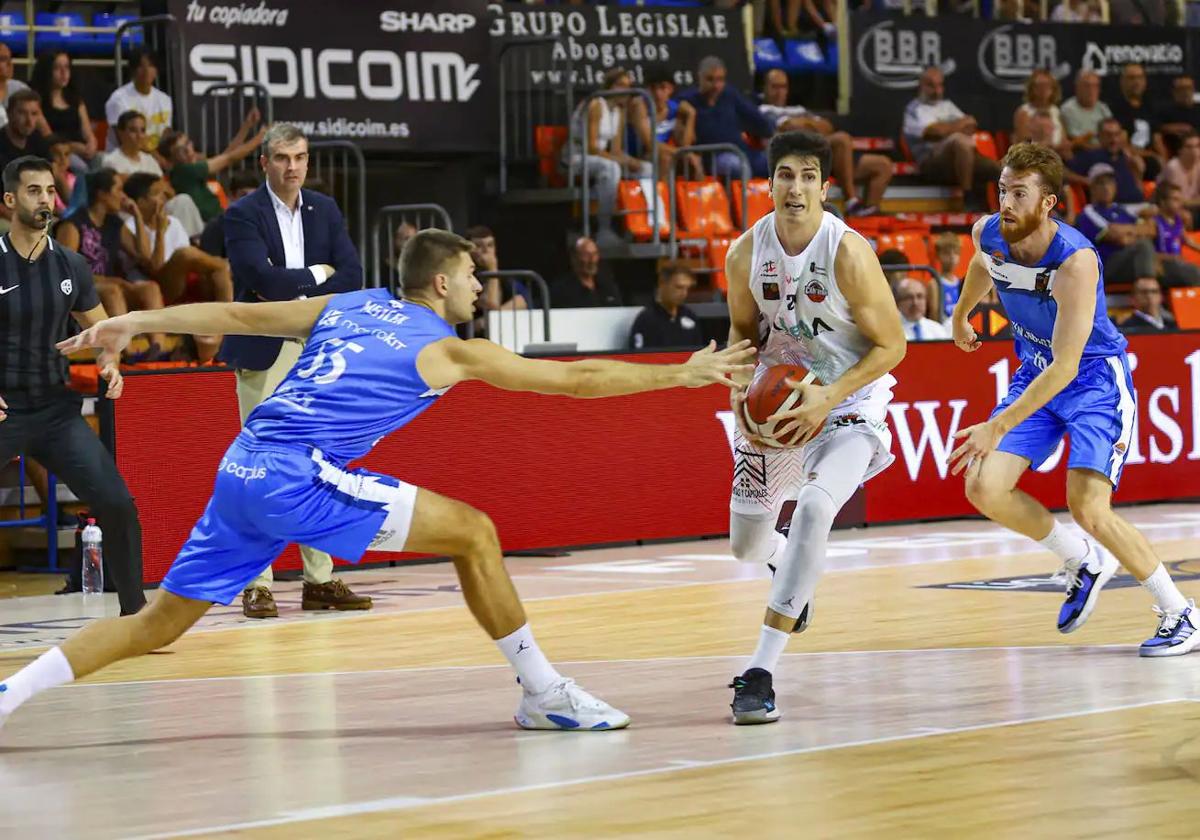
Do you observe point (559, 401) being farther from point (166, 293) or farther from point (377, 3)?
point (377, 3)

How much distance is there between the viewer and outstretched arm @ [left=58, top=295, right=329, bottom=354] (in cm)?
680

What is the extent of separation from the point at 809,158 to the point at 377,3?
38.1 ft

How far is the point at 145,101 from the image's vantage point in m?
16.9

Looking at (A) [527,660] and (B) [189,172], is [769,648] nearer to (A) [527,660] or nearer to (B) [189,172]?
(A) [527,660]

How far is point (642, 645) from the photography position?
9359mm

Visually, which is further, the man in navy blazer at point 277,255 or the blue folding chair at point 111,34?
the blue folding chair at point 111,34

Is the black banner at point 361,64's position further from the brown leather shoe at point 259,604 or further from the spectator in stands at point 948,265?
the brown leather shoe at point 259,604

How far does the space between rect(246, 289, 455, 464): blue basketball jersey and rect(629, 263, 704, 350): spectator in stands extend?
29.7 feet

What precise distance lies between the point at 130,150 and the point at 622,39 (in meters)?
5.99

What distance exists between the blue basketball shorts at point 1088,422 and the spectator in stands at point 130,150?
357 inches

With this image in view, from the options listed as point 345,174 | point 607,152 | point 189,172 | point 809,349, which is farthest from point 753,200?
point 809,349

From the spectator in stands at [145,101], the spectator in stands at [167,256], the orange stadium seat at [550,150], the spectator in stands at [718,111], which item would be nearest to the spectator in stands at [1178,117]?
the spectator in stands at [718,111]

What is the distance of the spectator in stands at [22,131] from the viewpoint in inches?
615

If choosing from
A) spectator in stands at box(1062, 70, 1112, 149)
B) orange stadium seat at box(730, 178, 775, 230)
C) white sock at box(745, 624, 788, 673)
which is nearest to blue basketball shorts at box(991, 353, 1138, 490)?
white sock at box(745, 624, 788, 673)
